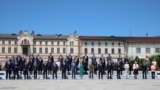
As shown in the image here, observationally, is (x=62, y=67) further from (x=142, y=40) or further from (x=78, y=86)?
(x=142, y=40)

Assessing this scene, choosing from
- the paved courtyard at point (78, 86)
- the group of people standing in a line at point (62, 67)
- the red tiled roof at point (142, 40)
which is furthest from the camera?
the red tiled roof at point (142, 40)

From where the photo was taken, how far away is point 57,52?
302ft

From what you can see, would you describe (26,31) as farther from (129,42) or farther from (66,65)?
(66,65)

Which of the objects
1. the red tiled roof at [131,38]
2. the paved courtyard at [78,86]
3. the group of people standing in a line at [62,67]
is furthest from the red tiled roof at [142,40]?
the paved courtyard at [78,86]

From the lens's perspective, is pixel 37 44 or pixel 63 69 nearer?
pixel 63 69

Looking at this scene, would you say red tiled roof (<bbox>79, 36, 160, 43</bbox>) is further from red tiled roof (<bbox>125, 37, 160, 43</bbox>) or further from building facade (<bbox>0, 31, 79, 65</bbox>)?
building facade (<bbox>0, 31, 79, 65</bbox>)

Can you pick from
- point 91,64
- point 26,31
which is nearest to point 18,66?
point 91,64

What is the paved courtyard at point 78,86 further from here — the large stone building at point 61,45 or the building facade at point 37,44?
the building facade at point 37,44

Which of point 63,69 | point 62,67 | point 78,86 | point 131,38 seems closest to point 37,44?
point 131,38

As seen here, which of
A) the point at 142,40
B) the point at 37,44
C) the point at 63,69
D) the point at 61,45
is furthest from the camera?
the point at 37,44

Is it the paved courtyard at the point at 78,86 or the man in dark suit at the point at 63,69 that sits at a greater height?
the man in dark suit at the point at 63,69

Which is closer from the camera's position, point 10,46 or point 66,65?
point 66,65

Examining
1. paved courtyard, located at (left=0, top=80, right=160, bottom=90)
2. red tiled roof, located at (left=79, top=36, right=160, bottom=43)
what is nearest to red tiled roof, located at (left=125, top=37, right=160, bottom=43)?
red tiled roof, located at (left=79, top=36, right=160, bottom=43)

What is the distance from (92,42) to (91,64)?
61304mm
